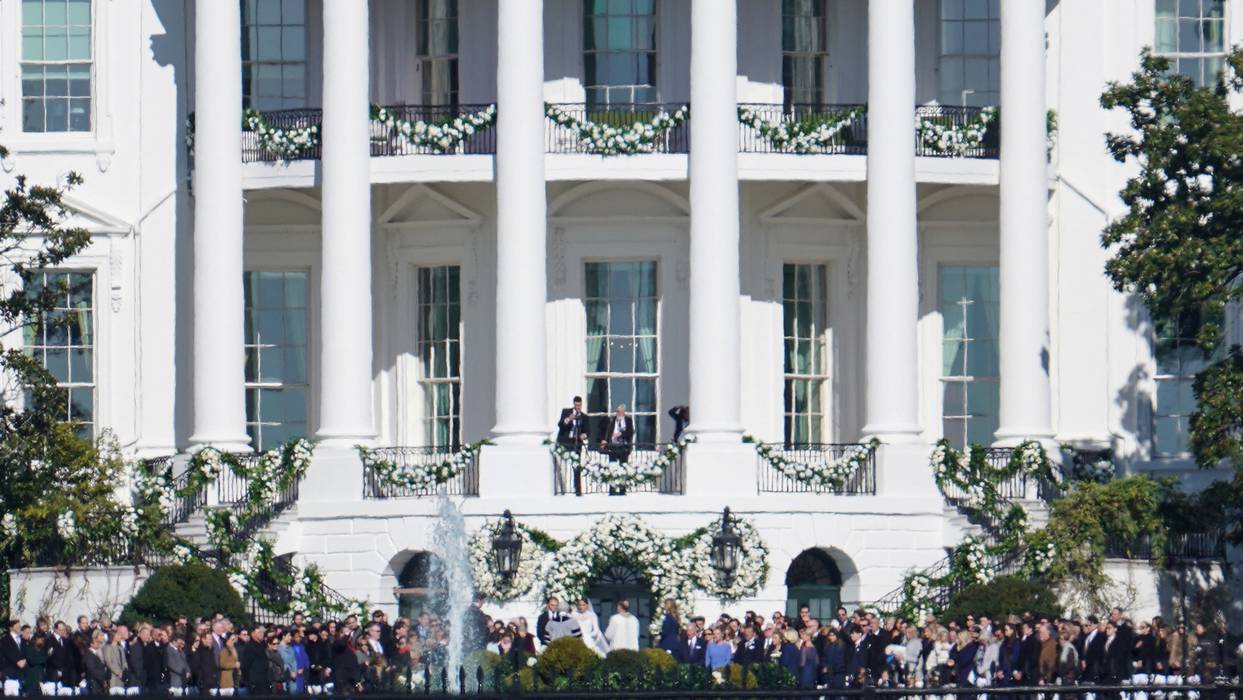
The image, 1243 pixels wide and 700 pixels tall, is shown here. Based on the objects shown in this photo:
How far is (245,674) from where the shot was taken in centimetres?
4206

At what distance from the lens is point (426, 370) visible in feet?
187

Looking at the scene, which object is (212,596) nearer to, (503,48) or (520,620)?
Result: (520,620)

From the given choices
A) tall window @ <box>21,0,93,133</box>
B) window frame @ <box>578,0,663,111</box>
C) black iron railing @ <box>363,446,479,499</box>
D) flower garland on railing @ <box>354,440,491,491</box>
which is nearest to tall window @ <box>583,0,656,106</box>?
window frame @ <box>578,0,663,111</box>

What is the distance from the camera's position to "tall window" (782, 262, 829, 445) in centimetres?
5659

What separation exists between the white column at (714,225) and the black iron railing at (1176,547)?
5.85 metres

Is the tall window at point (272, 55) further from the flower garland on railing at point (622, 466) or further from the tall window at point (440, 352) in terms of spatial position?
the flower garland on railing at point (622, 466)

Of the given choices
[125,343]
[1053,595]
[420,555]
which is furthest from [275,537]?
[1053,595]

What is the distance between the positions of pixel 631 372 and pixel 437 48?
615cm

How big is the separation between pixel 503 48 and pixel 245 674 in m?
13.6

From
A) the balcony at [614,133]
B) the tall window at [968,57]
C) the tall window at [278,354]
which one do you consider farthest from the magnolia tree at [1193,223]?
the tall window at [278,354]

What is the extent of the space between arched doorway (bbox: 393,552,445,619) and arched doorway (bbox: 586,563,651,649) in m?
2.27

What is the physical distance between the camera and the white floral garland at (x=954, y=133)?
2147 inches

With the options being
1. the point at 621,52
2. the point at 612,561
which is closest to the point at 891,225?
the point at 621,52

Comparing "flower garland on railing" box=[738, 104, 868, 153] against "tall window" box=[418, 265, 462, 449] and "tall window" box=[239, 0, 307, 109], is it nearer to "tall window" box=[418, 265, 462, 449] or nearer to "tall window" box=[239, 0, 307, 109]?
"tall window" box=[418, 265, 462, 449]
